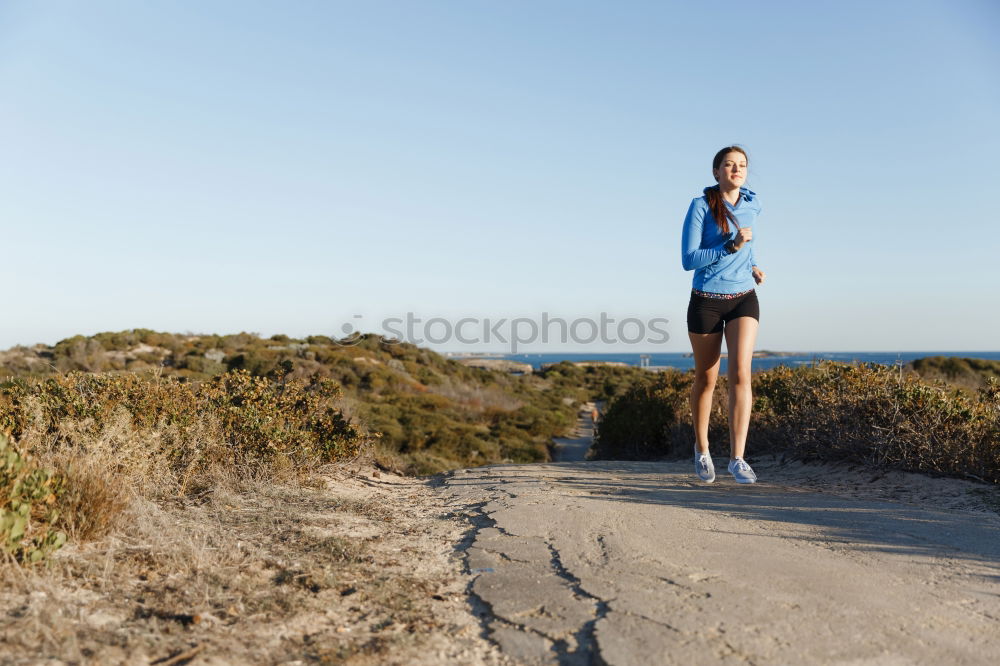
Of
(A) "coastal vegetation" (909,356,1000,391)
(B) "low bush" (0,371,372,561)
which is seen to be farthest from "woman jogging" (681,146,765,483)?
(A) "coastal vegetation" (909,356,1000,391)

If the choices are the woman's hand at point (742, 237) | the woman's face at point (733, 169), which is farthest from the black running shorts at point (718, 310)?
the woman's face at point (733, 169)

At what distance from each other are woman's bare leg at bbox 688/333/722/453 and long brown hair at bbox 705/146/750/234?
2.60 ft

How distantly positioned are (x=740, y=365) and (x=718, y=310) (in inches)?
16.2

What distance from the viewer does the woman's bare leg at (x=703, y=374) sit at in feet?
17.1

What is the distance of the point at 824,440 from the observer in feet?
22.8

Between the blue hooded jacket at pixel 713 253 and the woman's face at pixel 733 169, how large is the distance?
148 mm

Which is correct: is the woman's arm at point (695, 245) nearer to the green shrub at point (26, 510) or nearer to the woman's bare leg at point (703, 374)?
the woman's bare leg at point (703, 374)

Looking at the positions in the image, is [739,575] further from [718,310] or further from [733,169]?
[733,169]

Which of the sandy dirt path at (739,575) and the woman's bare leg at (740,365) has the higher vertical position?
the woman's bare leg at (740,365)

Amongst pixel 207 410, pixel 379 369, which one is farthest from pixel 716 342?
pixel 379 369

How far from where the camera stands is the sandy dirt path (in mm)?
2469

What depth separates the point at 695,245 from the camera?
5.02 metres

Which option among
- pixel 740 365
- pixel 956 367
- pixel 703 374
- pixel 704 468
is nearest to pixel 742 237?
pixel 740 365

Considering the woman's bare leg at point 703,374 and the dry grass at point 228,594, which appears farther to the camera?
the woman's bare leg at point 703,374
